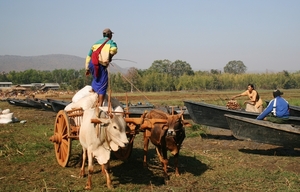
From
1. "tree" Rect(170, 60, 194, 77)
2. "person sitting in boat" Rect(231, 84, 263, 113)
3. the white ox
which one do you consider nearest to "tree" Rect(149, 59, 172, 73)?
"tree" Rect(170, 60, 194, 77)

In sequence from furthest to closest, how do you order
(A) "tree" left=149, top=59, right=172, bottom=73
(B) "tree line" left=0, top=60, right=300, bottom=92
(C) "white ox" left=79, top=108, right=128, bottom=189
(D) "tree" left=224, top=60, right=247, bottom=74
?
(D) "tree" left=224, top=60, right=247, bottom=74 < (A) "tree" left=149, top=59, right=172, bottom=73 < (B) "tree line" left=0, top=60, right=300, bottom=92 < (C) "white ox" left=79, top=108, right=128, bottom=189

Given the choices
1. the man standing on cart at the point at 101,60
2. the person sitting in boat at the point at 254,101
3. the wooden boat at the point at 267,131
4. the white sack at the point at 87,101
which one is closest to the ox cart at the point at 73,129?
the white sack at the point at 87,101

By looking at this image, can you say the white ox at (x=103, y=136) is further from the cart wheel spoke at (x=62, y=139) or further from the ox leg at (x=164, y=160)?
the ox leg at (x=164, y=160)

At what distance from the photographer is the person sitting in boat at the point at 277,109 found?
10.1 m

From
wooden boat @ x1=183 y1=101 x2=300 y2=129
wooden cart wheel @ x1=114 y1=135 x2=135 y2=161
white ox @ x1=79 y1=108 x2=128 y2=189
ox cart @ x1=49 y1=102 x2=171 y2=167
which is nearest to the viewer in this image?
white ox @ x1=79 y1=108 x2=128 y2=189

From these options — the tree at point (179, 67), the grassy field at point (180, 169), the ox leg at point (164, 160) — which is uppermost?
the tree at point (179, 67)

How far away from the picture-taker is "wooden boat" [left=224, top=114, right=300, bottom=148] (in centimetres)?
945

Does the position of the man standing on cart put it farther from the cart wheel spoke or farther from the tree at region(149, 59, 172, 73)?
the tree at region(149, 59, 172, 73)

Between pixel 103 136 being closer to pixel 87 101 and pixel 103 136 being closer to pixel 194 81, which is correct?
pixel 87 101

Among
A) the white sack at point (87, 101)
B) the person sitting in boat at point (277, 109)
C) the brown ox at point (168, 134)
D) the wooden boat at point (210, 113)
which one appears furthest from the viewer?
the wooden boat at point (210, 113)

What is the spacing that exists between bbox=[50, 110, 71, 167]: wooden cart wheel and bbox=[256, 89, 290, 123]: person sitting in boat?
6080 millimetres

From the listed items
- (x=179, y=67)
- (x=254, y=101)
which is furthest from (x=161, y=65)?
(x=254, y=101)

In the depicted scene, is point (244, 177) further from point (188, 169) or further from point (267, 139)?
point (267, 139)

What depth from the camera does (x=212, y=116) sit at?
503 inches
